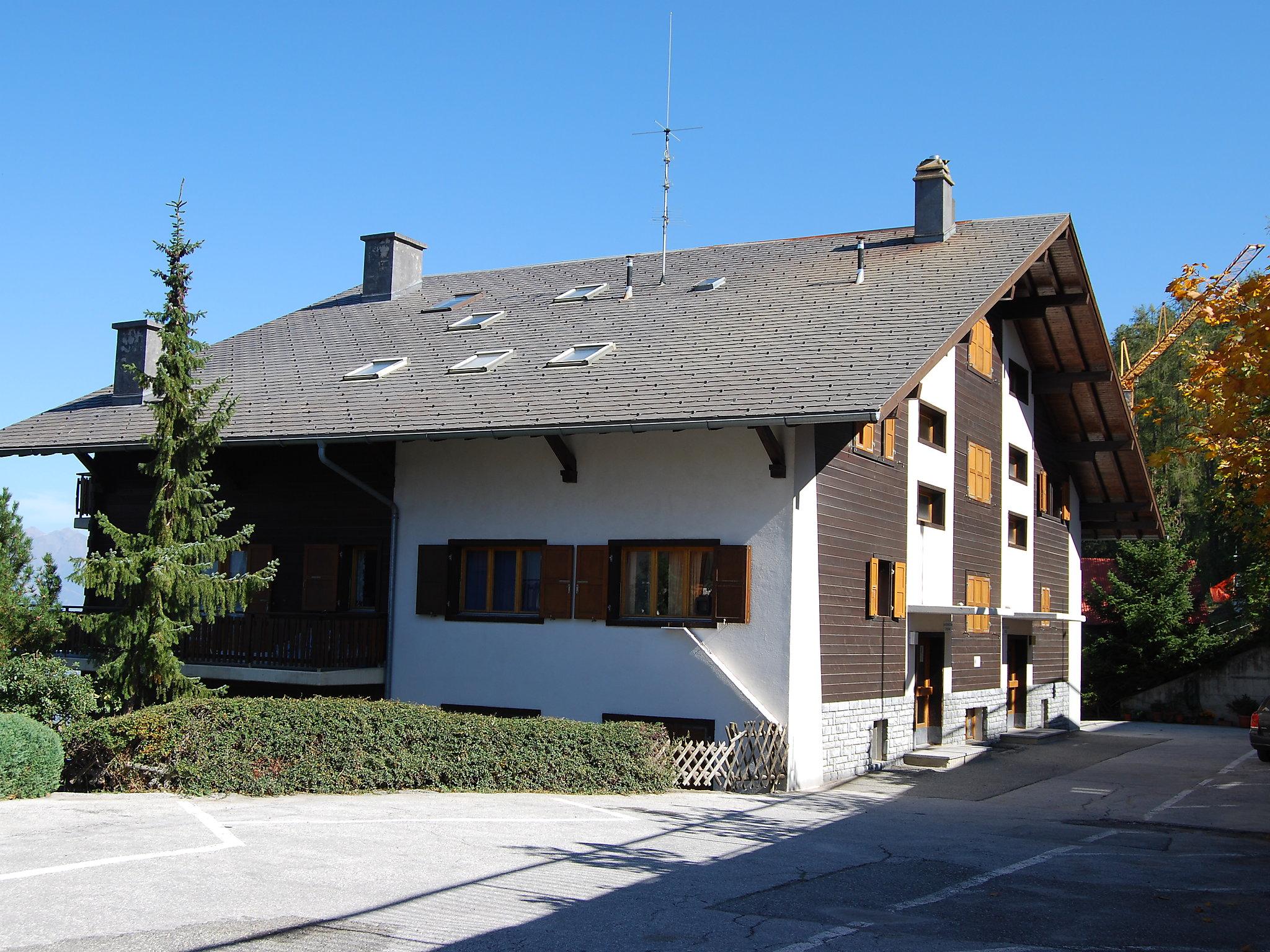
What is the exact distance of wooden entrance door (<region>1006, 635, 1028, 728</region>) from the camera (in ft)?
83.2

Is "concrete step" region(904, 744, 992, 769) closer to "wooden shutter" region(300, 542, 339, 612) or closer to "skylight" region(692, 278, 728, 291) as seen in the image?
"skylight" region(692, 278, 728, 291)

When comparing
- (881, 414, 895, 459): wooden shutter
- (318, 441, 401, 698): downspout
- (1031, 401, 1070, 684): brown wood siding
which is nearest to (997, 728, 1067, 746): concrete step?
(1031, 401, 1070, 684): brown wood siding

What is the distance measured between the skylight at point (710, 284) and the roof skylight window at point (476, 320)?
348 cm

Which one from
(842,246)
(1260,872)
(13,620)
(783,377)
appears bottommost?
(1260,872)

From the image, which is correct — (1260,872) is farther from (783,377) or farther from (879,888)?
(783,377)

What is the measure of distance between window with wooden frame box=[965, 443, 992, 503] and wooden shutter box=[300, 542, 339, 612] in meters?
10.9

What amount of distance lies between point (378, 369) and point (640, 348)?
4.66m

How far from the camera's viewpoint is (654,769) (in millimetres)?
15242

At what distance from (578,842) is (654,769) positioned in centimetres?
390

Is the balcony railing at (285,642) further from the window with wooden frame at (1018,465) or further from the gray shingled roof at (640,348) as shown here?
the window with wooden frame at (1018,465)

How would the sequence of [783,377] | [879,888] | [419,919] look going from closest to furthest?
[419,919]
[879,888]
[783,377]

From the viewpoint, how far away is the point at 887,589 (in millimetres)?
19000

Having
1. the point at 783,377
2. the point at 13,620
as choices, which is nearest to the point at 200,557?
the point at 13,620

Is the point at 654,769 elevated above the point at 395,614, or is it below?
below
